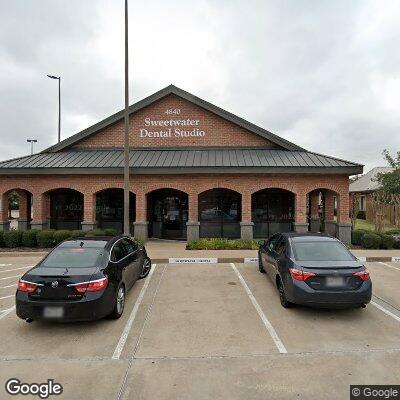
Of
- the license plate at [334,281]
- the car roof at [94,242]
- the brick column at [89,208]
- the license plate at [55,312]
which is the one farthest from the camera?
the brick column at [89,208]

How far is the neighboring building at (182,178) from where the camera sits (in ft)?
51.4

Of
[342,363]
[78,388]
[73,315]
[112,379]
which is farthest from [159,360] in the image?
[342,363]

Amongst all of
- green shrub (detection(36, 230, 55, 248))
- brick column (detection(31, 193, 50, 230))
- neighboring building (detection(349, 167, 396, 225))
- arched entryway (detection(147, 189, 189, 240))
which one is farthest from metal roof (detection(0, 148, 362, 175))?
neighboring building (detection(349, 167, 396, 225))

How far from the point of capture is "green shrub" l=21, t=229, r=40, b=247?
46.8ft

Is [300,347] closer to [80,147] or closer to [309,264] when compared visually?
[309,264]

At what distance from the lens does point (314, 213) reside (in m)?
19.5

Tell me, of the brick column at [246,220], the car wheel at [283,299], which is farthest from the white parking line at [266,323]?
the brick column at [246,220]

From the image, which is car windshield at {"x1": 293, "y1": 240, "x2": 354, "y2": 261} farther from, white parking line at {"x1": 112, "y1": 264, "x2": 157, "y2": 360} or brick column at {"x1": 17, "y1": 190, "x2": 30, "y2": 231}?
brick column at {"x1": 17, "y1": 190, "x2": 30, "y2": 231}

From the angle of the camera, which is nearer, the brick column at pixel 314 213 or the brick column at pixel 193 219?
the brick column at pixel 193 219

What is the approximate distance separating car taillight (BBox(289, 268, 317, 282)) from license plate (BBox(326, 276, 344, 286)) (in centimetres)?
28

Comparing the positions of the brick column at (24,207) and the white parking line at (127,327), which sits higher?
the brick column at (24,207)

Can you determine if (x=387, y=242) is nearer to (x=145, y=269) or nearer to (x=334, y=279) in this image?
(x=334, y=279)

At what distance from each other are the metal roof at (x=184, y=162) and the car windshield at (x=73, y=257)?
362 inches

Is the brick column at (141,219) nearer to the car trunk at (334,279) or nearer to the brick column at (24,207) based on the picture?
the brick column at (24,207)
